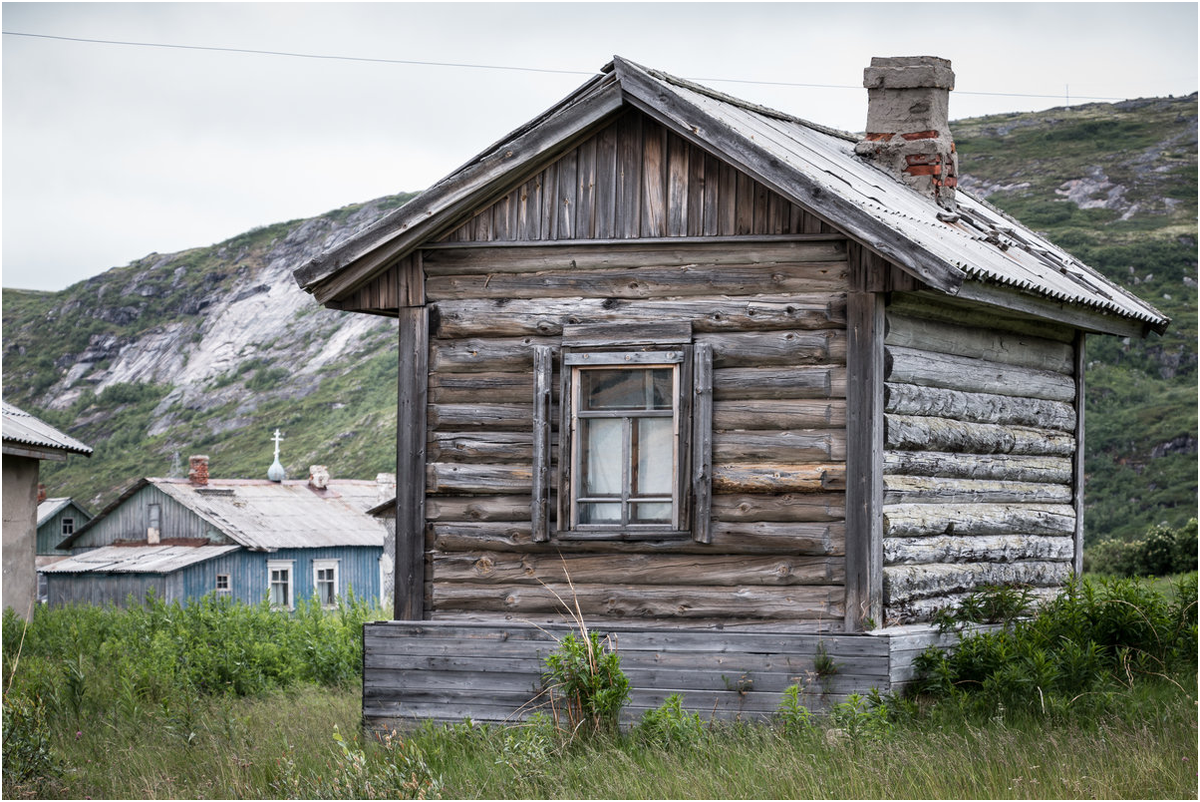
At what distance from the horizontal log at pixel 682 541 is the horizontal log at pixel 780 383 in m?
0.92

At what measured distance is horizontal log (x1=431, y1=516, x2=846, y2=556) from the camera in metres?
9.64

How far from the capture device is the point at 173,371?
116750 mm

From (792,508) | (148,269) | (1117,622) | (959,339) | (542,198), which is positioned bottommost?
(1117,622)

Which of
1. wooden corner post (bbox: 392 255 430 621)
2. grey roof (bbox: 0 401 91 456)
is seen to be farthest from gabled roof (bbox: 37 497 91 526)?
wooden corner post (bbox: 392 255 430 621)

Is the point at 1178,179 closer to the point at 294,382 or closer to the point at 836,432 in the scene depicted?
the point at 294,382

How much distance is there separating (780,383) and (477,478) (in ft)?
8.00

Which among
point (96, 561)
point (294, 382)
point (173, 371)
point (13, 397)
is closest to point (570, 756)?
point (96, 561)

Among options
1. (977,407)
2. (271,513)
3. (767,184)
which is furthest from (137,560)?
(767,184)

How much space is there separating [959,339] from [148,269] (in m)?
137

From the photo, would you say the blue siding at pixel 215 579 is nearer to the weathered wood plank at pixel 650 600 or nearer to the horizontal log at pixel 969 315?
the weathered wood plank at pixel 650 600

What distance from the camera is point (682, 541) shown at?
9883mm

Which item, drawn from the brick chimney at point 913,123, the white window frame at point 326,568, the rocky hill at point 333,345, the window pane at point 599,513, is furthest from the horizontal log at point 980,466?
the rocky hill at point 333,345

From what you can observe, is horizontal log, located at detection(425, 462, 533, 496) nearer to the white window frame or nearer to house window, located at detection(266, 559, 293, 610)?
house window, located at detection(266, 559, 293, 610)

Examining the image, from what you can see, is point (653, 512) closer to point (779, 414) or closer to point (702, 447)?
point (702, 447)
